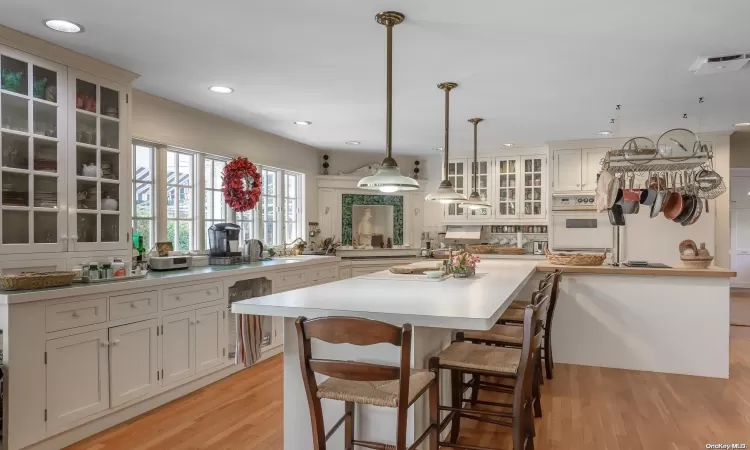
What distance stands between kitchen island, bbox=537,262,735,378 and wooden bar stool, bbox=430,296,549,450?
216 cm

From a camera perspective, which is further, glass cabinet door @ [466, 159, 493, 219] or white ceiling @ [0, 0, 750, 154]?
glass cabinet door @ [466, 159, 493, 219]

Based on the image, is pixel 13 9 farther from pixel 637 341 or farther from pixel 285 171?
pixel 637 341

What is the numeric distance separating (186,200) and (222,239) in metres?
0.51

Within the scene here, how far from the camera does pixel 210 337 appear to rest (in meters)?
3.96

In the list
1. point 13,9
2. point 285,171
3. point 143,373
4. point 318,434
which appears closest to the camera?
point 318,434

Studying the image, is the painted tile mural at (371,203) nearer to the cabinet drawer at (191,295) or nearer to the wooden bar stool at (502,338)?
the cabinet drawer at (191,295)

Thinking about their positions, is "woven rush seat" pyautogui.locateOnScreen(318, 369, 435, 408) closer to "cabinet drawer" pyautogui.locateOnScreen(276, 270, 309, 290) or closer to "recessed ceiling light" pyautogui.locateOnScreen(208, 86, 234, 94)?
"recessed ceiling light" pyautogui.locateOnScreen(208, 86, 234, 94)

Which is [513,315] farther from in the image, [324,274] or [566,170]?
[566,170]

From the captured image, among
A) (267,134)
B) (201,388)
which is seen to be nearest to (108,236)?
(201,388)

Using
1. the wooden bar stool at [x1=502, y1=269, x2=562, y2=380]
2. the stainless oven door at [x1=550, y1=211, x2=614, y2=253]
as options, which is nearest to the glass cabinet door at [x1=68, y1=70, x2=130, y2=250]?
the wooden bar stool at [x1=502, y1=269, x2=562, y2=380]

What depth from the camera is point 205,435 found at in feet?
9.72

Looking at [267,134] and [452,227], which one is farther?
[452,227]

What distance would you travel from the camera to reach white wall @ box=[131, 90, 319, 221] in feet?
13.5

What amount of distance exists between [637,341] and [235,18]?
3.94 meters
